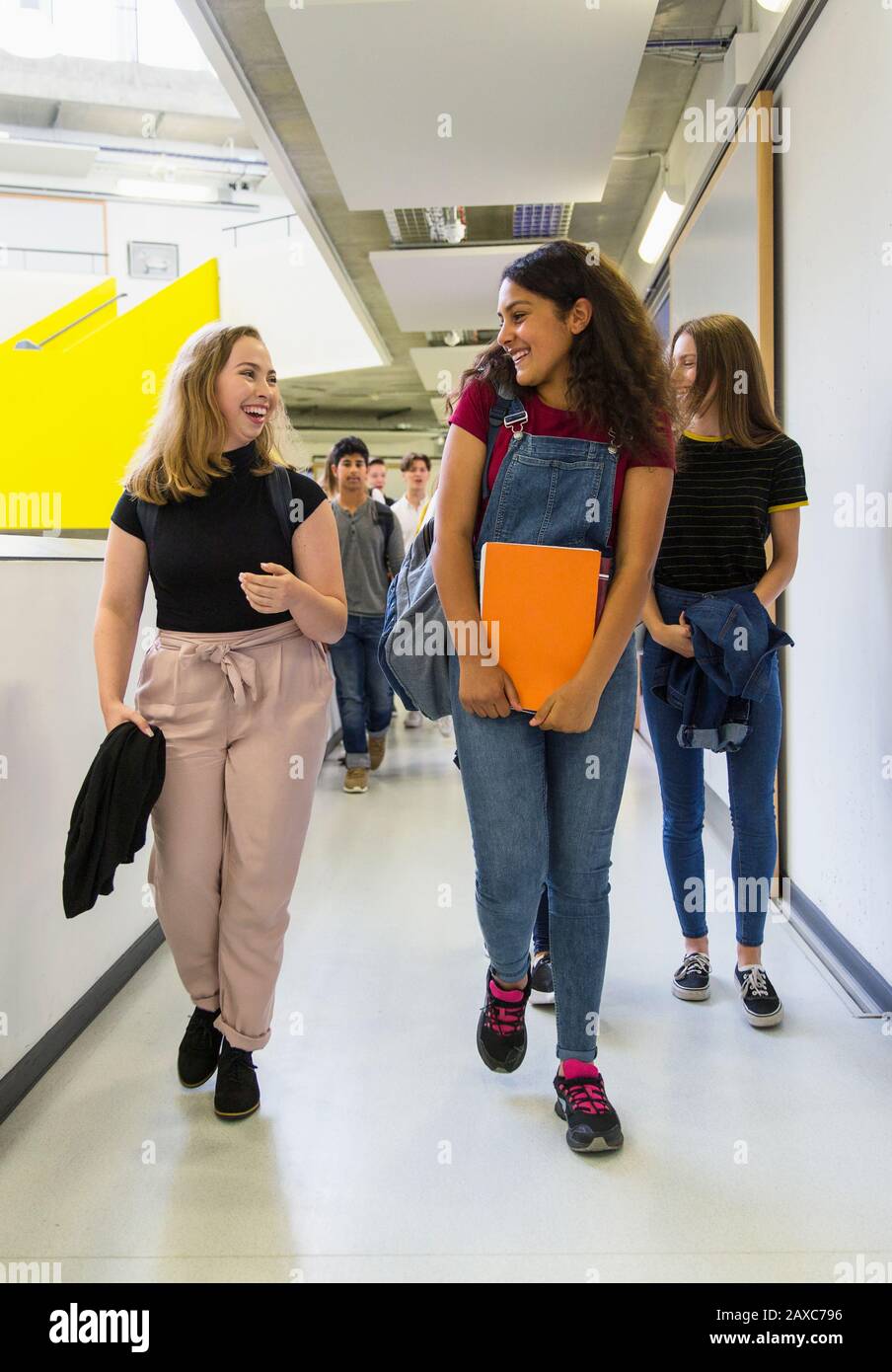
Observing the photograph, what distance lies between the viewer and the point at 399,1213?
1730 mm

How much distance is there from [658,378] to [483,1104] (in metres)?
1.40

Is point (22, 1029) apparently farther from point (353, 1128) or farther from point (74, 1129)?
point (353, 1128)

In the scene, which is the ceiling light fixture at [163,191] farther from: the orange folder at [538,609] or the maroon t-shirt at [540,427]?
the orange folder at [538,609]

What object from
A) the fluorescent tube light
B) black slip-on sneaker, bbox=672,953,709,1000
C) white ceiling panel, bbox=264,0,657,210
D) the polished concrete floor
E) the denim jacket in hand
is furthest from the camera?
the fluorescent tube light

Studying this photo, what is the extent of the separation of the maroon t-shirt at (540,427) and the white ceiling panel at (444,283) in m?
3.73

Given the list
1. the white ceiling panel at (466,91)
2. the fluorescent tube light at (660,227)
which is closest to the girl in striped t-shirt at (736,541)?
the white ceiling panel at (466,91)

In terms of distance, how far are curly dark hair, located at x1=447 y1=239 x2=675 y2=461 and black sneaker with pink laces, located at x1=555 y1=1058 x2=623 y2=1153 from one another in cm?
113

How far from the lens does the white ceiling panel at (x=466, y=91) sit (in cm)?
337

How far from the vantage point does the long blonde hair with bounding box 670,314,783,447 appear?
2.38 meters

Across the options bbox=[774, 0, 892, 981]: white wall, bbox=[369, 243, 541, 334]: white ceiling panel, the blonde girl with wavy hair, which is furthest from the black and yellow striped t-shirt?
bbox=[369, 243, 541, 334]: white ceiling panel

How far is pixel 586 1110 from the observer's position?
1.93m

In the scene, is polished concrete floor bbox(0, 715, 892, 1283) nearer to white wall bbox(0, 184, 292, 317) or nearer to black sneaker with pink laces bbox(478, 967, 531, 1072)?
black sneaker with pink laces bbox(478, 967, 531, 1072)

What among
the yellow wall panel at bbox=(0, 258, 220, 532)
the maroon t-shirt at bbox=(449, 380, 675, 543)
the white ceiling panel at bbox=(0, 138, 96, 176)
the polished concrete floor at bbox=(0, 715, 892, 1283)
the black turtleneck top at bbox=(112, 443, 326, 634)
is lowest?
the polished concrete floor at bbox=(0, 715, 892, 1283)

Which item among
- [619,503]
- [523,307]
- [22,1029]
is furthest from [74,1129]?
[523,307]
